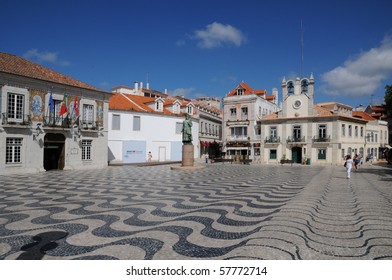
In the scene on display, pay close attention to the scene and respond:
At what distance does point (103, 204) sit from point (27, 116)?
47.7 ft

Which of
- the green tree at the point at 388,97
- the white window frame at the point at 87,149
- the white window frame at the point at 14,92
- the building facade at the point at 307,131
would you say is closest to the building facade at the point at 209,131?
the building facade at the point at 307,131

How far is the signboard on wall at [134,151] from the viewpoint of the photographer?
101 ft

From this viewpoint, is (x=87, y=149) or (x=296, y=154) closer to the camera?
(x=87, y=149)

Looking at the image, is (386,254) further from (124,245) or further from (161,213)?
(161,213)

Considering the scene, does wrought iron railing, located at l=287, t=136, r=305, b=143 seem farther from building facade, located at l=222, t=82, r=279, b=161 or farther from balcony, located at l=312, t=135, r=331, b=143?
building facade, located at l=222, t=82, r=279, b=161

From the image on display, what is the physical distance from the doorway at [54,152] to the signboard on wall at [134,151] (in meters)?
9.43

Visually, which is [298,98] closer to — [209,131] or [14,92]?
[209,131]

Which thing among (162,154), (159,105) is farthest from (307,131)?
(159,105)

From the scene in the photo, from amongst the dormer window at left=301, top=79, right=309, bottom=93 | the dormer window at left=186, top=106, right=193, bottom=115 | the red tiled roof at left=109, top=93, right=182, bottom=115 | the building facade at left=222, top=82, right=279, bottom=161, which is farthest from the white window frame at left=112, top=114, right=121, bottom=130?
the dormer window at left=301, top=79, right=309, bottom=93

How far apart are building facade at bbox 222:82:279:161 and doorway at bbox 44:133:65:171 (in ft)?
77.1

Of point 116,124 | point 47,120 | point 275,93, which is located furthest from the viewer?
point 275,93

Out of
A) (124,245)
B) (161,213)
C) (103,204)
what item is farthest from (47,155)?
(124,245)

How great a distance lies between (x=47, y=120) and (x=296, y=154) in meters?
27.4

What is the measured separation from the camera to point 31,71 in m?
20.0
